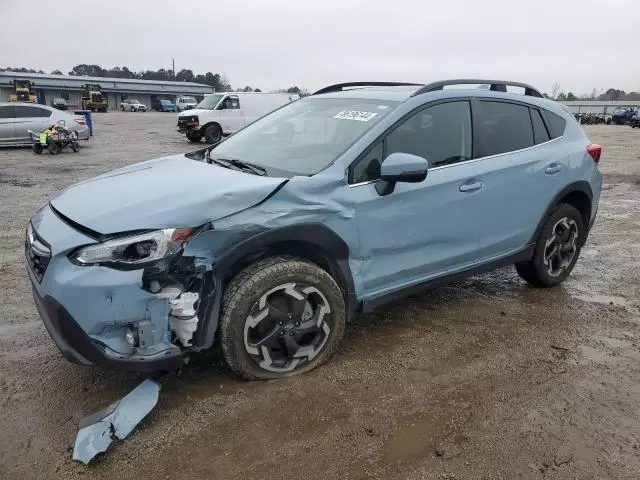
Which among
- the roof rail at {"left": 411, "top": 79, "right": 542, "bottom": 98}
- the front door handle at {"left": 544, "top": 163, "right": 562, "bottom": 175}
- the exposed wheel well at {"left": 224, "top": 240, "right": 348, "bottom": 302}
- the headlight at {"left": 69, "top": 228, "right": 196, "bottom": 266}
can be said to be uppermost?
the roof rail at {"left": 411, "top": 79, "right": 542, "bottom": 98}

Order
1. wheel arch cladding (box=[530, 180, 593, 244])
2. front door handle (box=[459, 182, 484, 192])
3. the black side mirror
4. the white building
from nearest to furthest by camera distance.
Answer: the black side mirror < front door handle (box=[459, 182, 484, 192]) < wheel arch cladding (box=[530, 180, 593, 244]) < the white building

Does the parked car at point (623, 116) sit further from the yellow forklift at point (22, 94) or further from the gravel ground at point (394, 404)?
the yellow forklift at point (22, 94)

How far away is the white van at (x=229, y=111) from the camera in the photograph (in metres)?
20.7

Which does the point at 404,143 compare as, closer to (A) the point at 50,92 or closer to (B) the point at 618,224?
(B) the point at 618,224

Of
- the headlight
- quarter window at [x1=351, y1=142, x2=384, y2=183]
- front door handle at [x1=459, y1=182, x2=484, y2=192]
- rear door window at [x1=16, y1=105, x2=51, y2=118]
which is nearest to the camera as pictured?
the headlight

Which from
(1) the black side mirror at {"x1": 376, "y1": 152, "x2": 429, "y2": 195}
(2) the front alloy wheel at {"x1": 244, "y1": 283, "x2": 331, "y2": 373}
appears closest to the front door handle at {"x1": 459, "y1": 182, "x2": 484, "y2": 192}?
(1) the black side mirror at {"x1": 376, "y1": 152, "x2": 429, "y2": 195}

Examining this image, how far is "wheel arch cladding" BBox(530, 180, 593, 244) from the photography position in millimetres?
4430

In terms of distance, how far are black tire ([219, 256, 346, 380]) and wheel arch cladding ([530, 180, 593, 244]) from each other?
84.9 inches

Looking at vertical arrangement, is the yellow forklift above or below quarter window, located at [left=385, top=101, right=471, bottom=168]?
below

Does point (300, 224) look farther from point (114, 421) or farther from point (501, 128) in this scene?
point (501, 128)

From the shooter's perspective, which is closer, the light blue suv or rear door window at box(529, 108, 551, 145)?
the light blue suv

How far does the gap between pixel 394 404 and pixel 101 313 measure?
1.63 m

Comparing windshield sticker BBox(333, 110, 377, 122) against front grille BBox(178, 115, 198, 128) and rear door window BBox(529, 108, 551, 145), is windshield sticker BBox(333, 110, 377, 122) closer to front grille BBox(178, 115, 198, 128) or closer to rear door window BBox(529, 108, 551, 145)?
rear door window BBox(529, 108, 551, 145)

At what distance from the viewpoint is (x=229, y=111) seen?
21.0 meters
